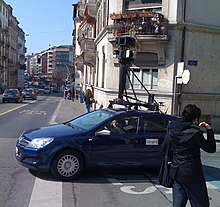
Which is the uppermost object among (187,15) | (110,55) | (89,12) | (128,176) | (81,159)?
(89,12)

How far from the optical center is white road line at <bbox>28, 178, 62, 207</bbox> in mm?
4885

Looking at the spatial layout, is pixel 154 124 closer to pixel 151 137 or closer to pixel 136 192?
pixel 151 137


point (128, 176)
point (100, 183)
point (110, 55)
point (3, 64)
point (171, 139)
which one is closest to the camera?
point (171, 139)

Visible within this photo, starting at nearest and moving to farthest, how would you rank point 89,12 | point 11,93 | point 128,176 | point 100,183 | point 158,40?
1. point 100,183
2. point 128,176
3. point 158,40
4. point 89,12
5. point 11,93

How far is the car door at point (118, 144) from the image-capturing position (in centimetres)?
632

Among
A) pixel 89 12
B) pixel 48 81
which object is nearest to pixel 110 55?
pixel 89 12

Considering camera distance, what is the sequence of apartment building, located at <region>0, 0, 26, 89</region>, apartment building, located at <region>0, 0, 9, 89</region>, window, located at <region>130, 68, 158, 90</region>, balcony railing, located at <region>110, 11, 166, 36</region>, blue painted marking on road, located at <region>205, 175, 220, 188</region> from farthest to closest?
apartment building, located at <region>0, 0, 26, 89</region>
apartment building, located at <region>0, 0, 9, 89</region>
window, located at <region>130, 68, 158, 90</region>
balcony railing, located at <region>110, 11, 166, 36</region>
blue painted marking on road, located at <region>205, 175, 220, 188</region>

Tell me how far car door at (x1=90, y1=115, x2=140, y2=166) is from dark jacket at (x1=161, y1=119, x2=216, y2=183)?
105 inches

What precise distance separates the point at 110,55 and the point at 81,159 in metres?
11.2

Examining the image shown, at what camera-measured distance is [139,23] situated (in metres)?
A: 15.5

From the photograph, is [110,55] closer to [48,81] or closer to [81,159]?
[81,159]

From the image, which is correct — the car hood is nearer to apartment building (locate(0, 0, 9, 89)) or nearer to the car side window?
the car side window

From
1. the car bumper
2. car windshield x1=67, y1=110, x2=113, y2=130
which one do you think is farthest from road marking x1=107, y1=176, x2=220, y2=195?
the car bumper

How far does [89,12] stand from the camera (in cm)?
2542
